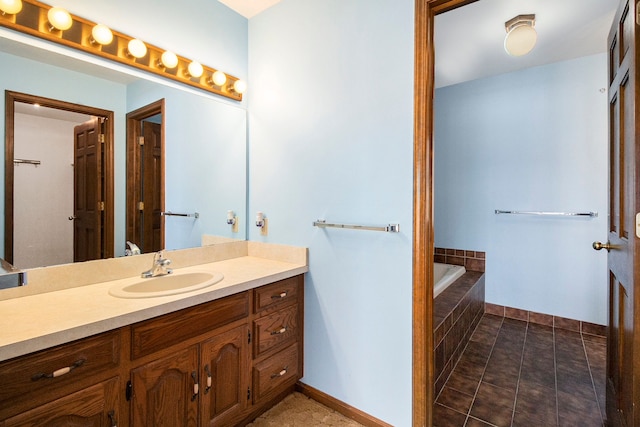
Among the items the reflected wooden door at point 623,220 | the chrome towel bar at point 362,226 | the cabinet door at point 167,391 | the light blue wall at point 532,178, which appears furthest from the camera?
the light blue wall at point 532,178

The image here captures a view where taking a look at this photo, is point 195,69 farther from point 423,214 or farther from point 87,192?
point 423,214

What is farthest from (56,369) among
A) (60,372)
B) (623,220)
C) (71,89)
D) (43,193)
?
(623,220)

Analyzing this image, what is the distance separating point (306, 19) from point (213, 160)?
41.4 inches

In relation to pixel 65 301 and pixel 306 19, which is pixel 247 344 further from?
pixel 306 19

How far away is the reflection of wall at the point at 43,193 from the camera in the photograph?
1.27 m

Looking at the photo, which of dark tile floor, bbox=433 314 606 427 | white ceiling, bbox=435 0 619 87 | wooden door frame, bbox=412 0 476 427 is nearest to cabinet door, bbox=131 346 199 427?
wooden door frame, bbox=412 0 476 427

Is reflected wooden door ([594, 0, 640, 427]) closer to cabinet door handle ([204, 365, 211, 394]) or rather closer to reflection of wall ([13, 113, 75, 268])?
cabinet door handle ([204, 365, 211, 394])

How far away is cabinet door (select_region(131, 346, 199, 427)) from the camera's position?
3.68 feet

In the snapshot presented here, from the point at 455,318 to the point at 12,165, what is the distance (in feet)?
8.62

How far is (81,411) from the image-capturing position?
3.19ft

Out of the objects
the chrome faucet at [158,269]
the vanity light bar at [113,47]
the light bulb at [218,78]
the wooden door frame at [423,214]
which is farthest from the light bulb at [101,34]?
the wooden door frame at [423,214]

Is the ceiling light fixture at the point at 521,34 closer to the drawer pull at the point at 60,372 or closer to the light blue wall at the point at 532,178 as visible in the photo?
the light blue wall at the point at 532,178

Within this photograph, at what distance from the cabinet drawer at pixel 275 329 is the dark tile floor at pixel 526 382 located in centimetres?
93

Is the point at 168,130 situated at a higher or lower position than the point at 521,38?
lower
